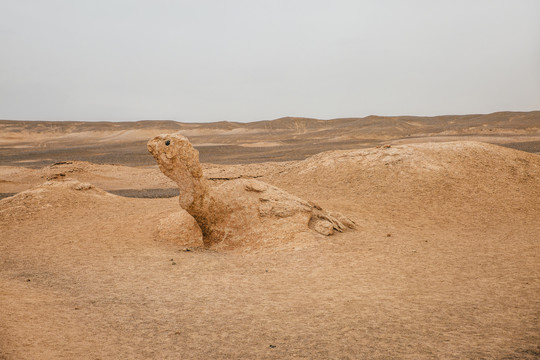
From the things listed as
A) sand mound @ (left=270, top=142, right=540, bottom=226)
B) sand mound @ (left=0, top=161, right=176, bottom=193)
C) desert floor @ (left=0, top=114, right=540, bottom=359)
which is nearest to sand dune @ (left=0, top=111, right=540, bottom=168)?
sand mound @ (left=0, top=161, right=176, bottom=193)

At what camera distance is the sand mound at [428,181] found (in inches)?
420

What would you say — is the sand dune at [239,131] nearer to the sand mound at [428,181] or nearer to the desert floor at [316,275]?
the sand mound at [428,181]

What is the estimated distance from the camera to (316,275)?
21.5ft

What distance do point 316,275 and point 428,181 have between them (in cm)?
675

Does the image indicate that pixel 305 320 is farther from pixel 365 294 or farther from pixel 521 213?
pixel 521 213

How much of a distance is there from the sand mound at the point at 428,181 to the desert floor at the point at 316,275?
0.18 feet

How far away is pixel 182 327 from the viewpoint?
4734 mm

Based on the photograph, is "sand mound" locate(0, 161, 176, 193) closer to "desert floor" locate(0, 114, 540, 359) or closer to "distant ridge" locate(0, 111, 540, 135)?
"desert floor" locate(0, 114, 540, 359)

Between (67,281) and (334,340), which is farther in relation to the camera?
(67,281)

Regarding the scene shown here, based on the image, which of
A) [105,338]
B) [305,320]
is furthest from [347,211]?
[105,338]

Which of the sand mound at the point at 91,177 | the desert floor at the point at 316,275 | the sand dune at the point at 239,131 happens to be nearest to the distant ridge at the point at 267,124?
the sand dune at the point at 239,131

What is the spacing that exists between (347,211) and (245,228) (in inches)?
112

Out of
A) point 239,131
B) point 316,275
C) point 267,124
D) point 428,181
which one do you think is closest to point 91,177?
point 428,181

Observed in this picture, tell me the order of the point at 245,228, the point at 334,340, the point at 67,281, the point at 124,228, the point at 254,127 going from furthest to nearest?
the point at 254,127, the point at 124,228, the point at 245,228, the point at 67,281, the point at 334,340
